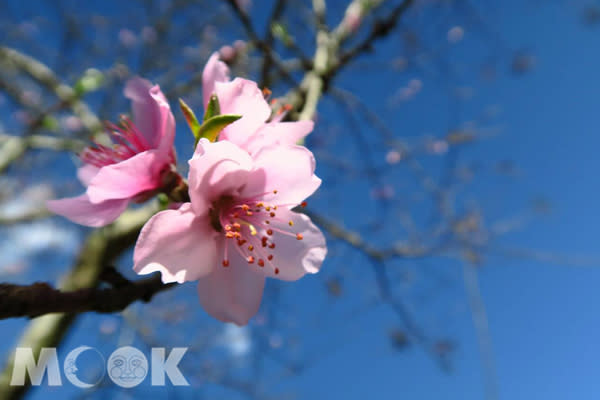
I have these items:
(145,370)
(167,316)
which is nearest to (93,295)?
(145,370)

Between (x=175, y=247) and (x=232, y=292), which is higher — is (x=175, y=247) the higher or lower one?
the higher one

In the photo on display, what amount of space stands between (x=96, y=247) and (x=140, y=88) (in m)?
1.15

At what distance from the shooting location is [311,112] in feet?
3.07

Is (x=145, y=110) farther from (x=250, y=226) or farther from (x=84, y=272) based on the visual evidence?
(x=84, y=272)

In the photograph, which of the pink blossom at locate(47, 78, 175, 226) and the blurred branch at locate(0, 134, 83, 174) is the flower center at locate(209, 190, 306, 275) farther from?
the blurred branch at locate(0, 134, 83, 174)

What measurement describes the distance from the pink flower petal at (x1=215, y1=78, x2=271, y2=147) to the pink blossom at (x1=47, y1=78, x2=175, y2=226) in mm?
82

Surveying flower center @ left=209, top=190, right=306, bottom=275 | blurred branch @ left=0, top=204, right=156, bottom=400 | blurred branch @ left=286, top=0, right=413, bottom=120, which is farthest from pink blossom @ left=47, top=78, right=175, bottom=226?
blurred branch @ left=0, top=204, right=156, bottom=400

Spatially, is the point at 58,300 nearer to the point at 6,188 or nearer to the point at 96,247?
the point at 96,247

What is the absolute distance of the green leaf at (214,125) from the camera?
52 cm

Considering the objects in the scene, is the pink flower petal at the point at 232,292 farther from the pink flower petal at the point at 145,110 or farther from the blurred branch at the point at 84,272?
the blurred branch at the point at 84,272

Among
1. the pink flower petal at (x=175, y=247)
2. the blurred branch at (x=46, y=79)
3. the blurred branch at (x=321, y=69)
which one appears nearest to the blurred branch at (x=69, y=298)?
the pink flower petal at (x=175, y=247)

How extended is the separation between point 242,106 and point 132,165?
177 millimetres

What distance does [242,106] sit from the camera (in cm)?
60

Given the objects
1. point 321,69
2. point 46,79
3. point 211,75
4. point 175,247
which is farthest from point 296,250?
point 46,79
